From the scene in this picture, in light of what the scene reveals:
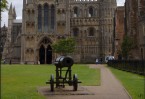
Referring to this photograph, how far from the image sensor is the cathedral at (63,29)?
112 metres

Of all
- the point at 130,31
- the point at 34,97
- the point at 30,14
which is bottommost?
the point at 34,97

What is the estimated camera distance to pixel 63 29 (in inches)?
4437

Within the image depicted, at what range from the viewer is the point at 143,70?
122 feet

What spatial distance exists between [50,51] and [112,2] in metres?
26.1

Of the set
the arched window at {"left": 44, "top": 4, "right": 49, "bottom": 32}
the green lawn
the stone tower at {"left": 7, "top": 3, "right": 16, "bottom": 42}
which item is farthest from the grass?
the stone tower at {"left": 7, "top": 3, "right": 16, "bottom": 42}

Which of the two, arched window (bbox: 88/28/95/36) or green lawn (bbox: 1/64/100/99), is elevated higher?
arched window (bbox: 88/28/95/36)

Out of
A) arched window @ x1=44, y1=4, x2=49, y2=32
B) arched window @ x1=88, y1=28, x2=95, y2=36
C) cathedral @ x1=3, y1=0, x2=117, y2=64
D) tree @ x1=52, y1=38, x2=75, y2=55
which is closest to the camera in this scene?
tree @ x1=52, y1=38, x2=75, y2=55

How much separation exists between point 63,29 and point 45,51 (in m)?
8.17

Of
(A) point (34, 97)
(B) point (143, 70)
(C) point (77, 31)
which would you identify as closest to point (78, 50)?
(C) point (77, 31)

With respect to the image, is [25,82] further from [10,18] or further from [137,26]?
Result: [10,18]

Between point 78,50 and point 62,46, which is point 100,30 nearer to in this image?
point 78,50

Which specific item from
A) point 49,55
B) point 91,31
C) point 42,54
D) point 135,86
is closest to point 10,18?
point 91,31

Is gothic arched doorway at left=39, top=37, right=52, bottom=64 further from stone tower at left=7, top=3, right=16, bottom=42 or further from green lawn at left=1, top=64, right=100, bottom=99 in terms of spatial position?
green lawn at left=1, top=64, right=100, bottom=99

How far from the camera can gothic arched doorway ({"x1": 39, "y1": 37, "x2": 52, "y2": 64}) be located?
112 meters
